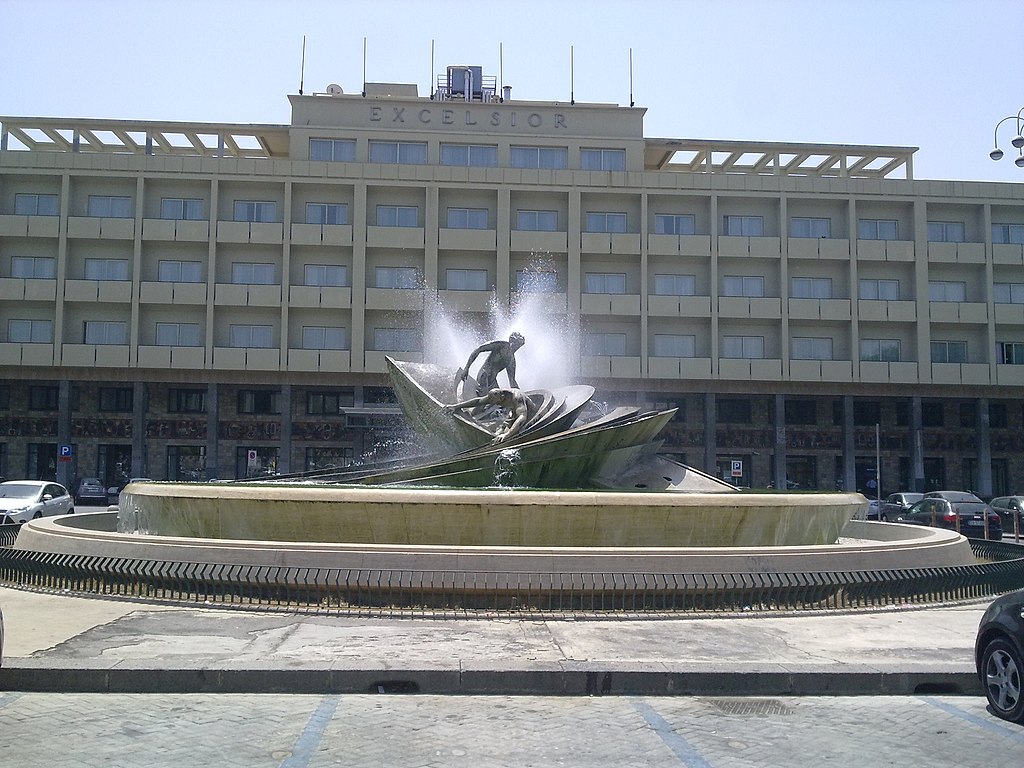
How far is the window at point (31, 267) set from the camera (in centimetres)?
4584

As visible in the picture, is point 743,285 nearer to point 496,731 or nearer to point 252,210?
point 252,210

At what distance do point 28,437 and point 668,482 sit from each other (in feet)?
136

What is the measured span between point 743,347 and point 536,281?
11014mm

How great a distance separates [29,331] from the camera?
4556 centimetres

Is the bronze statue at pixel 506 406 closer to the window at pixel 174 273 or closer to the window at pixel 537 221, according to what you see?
the window at pixel 537 221

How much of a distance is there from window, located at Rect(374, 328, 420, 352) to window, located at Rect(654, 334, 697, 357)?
1208 cm

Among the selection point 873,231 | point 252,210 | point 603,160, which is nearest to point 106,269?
point 252,210

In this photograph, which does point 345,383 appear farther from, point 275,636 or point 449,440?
point 275,636

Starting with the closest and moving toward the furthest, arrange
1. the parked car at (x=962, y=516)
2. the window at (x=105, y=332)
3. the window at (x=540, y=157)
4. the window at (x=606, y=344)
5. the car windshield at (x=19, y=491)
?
the car windshield at (x=19, y=491)
the parked car at (x=962, y=516)
the window at (x=105, y=332)
the window at (x=606, y=344)
the window at (x=540, y=157)

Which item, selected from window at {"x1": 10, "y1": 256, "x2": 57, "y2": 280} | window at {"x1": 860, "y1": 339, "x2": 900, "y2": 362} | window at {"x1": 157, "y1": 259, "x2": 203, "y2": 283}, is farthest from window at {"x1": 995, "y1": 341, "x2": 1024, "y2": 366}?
window at {"x1": 10, "y1": 256, "x2": 57, "y2": 280}

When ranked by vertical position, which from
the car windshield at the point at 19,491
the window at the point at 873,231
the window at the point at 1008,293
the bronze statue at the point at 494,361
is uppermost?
the window at the point at 873,231

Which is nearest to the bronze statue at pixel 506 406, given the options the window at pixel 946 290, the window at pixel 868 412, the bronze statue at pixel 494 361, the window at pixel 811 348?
the bronze statue at pixel 494 361

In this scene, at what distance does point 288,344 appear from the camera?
150 feet

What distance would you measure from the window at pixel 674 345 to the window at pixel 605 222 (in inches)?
231
